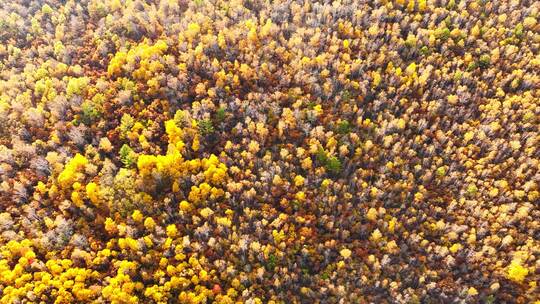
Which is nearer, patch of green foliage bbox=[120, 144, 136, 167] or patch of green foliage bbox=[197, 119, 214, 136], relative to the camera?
patch of green foliage bbox=[120, 144, 136, 167]

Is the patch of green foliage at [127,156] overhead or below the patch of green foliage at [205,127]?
below

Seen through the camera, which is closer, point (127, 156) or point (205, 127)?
point (127, 156)

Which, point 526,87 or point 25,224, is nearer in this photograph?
point 25,224

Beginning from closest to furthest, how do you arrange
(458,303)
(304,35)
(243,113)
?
(458,303) < (243,113) < (304,35)

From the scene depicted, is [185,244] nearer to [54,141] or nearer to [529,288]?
[54,141]

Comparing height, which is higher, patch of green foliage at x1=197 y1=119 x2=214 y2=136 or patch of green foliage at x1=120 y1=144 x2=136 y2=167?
patch of green foliage at x1=197 y1=119 x2=214 y2=136

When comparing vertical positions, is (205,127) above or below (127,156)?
above

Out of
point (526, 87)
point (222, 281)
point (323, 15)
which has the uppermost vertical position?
point (323, 15)

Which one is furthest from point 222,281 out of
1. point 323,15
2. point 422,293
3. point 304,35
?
point 323,15

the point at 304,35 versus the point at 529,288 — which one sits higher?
the point at 304,35

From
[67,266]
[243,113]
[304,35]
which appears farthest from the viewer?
[304,35]

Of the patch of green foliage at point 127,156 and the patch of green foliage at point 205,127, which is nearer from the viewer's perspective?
the patch of green foliage at point 127,156
